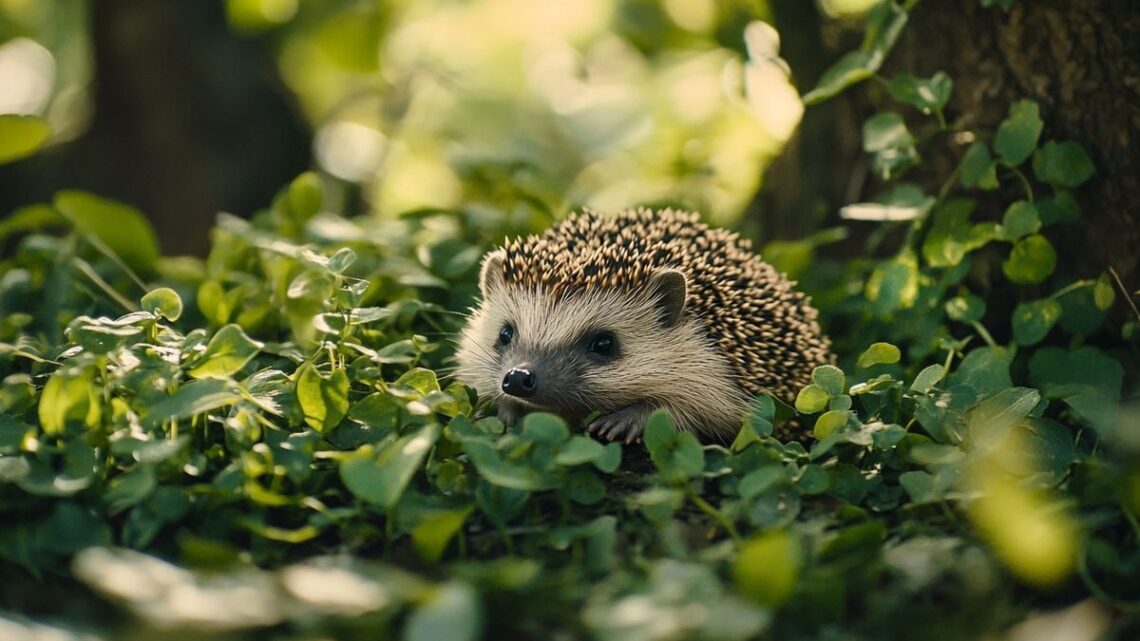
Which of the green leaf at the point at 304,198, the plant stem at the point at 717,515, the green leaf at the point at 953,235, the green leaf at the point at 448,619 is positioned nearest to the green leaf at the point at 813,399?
the plant stem at the point at 717,515

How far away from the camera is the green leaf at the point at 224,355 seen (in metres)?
2.94

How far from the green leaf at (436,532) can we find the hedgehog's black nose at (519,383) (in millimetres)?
859

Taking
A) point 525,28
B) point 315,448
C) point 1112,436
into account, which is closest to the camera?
point 1112,436

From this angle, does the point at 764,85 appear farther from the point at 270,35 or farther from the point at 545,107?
the point at 545,107

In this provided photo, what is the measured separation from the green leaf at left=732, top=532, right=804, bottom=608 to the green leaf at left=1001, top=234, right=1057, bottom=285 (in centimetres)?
186

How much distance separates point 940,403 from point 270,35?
5426 millimetres

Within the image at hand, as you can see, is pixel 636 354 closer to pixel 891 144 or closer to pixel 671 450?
pixel 671 450

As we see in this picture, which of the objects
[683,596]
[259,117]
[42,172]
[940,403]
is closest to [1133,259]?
[940,403]

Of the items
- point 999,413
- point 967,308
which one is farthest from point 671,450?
point 967,308

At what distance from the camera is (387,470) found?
100 inches

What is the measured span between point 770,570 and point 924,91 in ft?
7.52

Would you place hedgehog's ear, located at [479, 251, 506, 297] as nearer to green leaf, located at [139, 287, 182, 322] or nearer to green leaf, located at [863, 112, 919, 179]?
green leaf, located at [139, 287, 182, 322]

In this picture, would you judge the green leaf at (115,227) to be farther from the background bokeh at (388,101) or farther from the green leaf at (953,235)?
the green leaf at (953,235)

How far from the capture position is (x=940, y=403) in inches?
118
